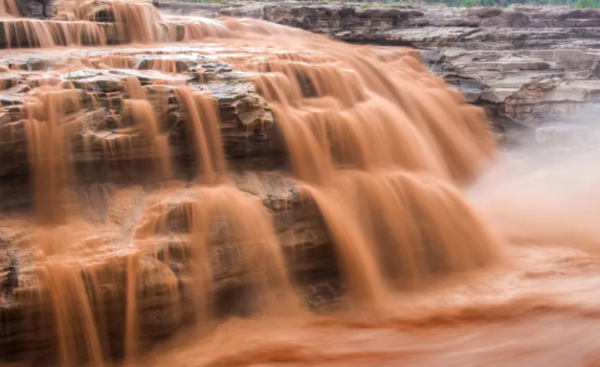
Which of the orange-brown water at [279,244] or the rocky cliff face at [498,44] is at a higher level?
the rocky cliff face at [498,44]

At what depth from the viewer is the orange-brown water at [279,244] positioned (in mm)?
5043

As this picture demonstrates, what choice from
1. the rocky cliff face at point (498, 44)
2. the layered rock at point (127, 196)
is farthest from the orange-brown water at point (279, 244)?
the rocky cliff face at point (498, 44)

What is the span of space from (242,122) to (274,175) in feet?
2.18

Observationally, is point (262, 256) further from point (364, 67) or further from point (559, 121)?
point (559, 121)

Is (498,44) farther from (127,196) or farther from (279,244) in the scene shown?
(127,196)

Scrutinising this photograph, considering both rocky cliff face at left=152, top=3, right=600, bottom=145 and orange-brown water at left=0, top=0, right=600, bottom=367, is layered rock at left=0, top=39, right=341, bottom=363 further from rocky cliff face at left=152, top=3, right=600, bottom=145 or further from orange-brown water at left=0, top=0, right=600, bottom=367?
rocky cliff face at left=152, top=3, right=600, bottom=145

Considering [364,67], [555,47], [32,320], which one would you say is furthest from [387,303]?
[555,47]

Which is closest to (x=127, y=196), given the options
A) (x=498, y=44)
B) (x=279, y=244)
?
(x=279, y=244)

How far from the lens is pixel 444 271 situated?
6.79 m

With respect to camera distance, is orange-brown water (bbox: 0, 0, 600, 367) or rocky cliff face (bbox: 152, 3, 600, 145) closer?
orange-brown water (bbox: 0, 0, 600, 367)

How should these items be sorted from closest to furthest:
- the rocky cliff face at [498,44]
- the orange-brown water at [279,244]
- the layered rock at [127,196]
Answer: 1. the layered rock at [127,196]
2. the orange-brown water at [279,244]
3. the rocky cliff face at [498,44]

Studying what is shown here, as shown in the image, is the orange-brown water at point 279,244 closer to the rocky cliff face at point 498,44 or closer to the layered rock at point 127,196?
the layered rock at point 127,196

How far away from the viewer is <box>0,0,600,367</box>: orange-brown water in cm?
504

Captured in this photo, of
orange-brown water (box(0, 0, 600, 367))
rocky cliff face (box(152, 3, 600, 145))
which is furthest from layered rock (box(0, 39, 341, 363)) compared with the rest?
rocky cliff face (box(152, 3, 600, 145))
